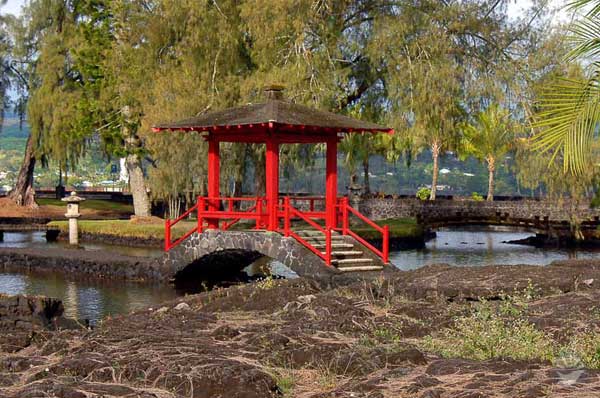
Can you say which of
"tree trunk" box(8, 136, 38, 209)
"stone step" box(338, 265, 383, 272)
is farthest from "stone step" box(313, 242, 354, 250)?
"tree trunk" box(8, 136, 38, 209)

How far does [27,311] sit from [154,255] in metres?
16.2

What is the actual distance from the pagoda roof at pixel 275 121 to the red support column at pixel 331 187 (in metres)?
0.52

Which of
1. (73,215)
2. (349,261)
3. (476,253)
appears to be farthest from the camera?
(476,253)

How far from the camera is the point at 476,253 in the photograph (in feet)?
124

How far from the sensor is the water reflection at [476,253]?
108ft

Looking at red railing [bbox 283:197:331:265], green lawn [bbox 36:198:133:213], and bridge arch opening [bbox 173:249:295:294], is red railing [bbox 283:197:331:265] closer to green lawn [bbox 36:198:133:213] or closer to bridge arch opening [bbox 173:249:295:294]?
bridge arch opening [bbox 173:249:295:294]

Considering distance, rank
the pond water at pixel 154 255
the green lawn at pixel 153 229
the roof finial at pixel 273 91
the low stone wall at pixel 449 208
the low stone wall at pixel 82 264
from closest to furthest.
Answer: the pond water at pixel 154 255, the roof finial at pixel 273 91, the low stone wall at pixel 82 264, the green lawn at pixel 153 229, the low stone wall at pixel 449 208

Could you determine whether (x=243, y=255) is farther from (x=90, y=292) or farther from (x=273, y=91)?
(x=273, y=91)

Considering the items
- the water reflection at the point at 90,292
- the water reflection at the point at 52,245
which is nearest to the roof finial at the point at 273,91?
the water reflection at the point at 90,292

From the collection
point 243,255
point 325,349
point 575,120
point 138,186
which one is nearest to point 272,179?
point 243,255

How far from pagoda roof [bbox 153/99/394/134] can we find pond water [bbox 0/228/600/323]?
3873mm

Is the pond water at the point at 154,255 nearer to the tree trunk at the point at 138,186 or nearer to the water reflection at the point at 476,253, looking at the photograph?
the water reflection at the point at 476,253

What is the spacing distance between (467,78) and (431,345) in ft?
67.3

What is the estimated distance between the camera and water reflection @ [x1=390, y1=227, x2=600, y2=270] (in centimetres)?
3297
